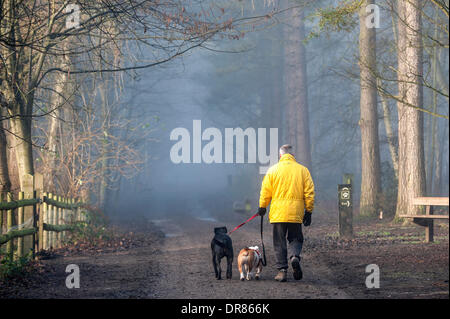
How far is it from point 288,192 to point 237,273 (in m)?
1.93

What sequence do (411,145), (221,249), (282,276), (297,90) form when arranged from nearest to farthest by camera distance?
1. (282,276)
2. (221,249)
3. (411,145)
4. (297,90)

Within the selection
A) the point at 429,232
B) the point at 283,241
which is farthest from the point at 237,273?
the point at 429,232

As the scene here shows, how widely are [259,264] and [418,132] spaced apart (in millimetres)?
9517

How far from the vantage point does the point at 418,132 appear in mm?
17062

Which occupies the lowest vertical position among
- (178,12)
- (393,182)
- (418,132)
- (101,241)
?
(101,241)

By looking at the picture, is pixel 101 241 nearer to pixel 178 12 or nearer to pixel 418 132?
pixel 178 12

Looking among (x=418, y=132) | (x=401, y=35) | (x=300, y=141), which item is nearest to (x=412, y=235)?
(x=418, y=132)

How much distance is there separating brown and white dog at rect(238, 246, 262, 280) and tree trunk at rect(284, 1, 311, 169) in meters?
21.3

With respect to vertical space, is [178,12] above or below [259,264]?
above

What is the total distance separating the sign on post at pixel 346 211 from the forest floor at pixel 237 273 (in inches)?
17.8

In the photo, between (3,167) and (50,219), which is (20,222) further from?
(3,167)

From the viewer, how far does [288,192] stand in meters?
9.34

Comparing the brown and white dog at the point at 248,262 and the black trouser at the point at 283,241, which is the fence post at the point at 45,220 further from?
the black trouser at the point at 283,241

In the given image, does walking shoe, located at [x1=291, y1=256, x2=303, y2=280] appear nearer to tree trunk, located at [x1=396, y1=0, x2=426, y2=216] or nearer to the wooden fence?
the wooden fence
